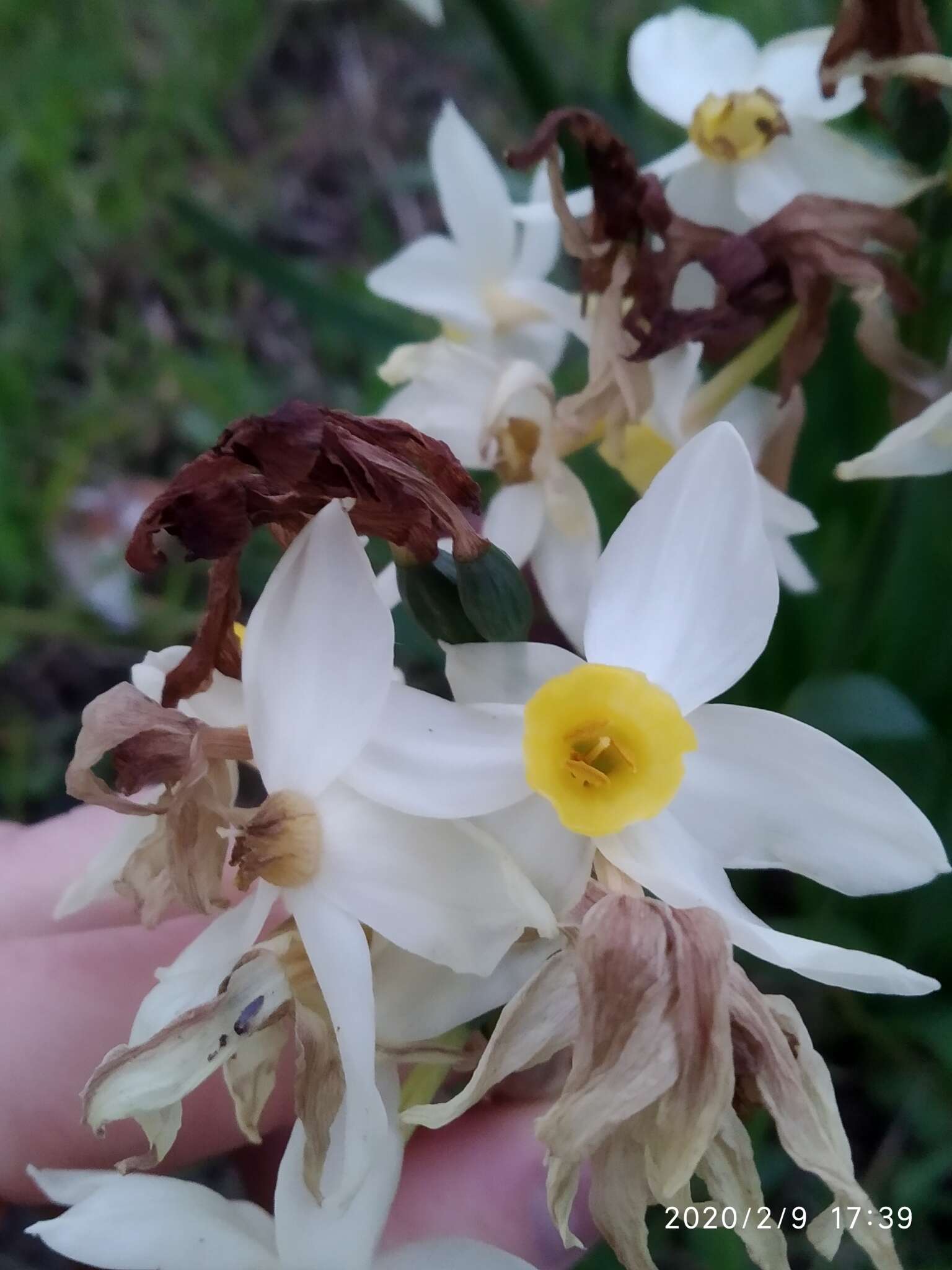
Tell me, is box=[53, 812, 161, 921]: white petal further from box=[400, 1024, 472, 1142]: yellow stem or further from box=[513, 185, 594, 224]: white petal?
box=[513, 185, 594, 224]: white petal

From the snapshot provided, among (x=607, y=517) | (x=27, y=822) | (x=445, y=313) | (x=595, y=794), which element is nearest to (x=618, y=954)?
(x=595, y=794)

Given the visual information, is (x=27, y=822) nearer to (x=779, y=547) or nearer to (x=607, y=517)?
(x=607, y=517)

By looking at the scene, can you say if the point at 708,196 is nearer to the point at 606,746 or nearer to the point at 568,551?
the point at 568,551

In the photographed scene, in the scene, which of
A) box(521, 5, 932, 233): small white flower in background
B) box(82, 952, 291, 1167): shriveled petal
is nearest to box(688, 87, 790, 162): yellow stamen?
box(521, 5, 932, 233): small white flower in background

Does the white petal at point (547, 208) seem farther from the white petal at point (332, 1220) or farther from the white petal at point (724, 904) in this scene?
the white petal at point (332, 1220)

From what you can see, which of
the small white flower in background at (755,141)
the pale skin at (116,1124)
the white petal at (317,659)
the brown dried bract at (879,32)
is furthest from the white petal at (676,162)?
the pale skin at (116,1124)

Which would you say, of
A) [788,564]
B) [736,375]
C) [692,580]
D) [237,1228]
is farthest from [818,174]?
[237,1228]
